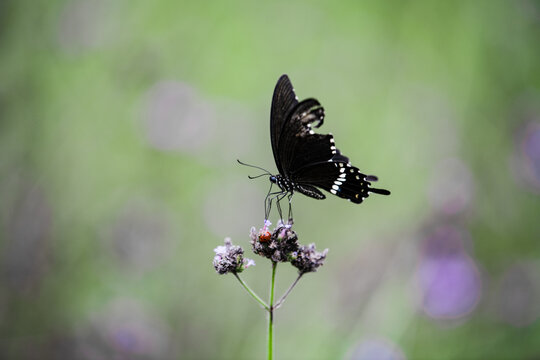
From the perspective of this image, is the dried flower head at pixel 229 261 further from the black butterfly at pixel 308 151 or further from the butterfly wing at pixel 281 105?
the butterfly wing at pixel 281 105

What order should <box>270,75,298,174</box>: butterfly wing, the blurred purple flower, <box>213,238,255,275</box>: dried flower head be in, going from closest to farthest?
<box>213,238,255,275</box>: dried flower head
<box>270,75,298,174</box>: butterfly wing
the blurred purple flower

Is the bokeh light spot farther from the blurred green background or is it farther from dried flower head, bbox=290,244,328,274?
dried flower head, bbox=290,244,328,274

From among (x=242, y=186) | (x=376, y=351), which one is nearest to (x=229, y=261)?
(x=376, y=351)

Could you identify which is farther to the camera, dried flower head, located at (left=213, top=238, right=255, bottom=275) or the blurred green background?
the blurred green background

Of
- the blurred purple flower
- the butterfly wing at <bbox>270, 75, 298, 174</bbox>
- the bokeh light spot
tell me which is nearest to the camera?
the butterfly wing at <bbox>270, 75, 298, 174</bbox>

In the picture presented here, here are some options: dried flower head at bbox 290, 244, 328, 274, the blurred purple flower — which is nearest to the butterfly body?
dried flower head at bbox 290, 244, 328, 274

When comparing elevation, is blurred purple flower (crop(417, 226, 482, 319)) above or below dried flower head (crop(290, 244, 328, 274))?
above

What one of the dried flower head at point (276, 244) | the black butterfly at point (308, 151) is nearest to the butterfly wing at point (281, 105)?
the black butterfly at point (308, 151)

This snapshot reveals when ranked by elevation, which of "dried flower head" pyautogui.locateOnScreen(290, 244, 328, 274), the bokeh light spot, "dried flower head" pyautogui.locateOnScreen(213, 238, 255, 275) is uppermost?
"dried flower head" pyautogui.locateOnScreen(290, 244, 328, 274)

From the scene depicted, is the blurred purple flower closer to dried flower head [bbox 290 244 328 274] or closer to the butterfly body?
the butterfly body
